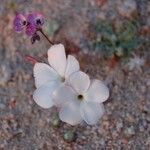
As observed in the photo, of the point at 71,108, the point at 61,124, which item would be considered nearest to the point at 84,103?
the point at 71,108

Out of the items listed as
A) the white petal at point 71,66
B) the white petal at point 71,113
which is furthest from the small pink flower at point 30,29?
the white petal at point 71,113

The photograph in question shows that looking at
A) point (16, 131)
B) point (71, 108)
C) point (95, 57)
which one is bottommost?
point (16, 131)

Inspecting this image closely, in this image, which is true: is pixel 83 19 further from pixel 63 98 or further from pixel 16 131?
pixel 63 98

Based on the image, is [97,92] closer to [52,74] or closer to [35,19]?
[52,74]

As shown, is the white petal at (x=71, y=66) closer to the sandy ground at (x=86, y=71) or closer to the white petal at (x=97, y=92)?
the white petal at (x=97, y=92)

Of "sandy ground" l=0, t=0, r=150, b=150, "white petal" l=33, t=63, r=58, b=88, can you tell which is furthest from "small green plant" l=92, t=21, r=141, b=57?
"white petal" l=33, t=63, r=58, b=88
